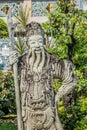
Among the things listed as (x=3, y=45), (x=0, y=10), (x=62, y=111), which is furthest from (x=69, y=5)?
(x=0, y=10)

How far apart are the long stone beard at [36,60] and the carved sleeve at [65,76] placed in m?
0.19

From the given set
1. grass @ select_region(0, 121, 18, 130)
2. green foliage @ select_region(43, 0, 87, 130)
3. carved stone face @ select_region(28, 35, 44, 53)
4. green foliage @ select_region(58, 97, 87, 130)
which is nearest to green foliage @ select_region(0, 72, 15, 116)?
grass @ select_region(0, 121, 18, 130)

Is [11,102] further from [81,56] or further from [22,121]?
[22,121]

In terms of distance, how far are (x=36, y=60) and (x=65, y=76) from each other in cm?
42

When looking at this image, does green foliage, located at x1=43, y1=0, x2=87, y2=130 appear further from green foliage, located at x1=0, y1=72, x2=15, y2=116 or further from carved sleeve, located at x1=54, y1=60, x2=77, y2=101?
green foliage, located at x1=0, y1=72, x2=15, y2=116

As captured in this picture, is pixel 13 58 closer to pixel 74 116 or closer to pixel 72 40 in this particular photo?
pixel 74 116

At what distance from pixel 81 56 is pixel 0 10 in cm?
1105

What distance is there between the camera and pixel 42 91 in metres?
6.64

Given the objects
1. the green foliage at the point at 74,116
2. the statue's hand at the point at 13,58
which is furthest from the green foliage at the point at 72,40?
the statue's hand at the point at 13,58

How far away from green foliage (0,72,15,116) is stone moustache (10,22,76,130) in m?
6.16

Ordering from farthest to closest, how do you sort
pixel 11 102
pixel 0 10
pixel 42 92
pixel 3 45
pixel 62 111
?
1. pixel 0 10
2. pixel 3 45
3. pixel 11 102
4. pixel 62 111
5. pixel 42 92

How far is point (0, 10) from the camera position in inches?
773

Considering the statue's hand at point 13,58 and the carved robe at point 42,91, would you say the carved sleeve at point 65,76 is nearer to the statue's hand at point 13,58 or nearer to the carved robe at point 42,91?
the carved robe at point 42,91

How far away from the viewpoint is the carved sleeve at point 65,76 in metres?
6.75
